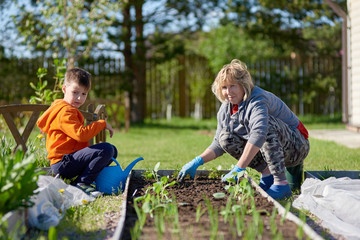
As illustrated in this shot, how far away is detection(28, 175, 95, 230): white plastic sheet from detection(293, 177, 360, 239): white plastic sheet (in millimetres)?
1429

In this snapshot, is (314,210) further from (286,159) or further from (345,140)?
(345,140)

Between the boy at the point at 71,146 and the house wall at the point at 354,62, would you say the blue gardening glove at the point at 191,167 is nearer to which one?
the boy at the point at 71,146

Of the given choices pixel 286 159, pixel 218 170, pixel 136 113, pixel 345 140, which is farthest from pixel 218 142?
pixel 136 113

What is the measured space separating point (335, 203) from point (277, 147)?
0.54 m

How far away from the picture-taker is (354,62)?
8.37 meters

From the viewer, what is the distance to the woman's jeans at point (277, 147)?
2.99m

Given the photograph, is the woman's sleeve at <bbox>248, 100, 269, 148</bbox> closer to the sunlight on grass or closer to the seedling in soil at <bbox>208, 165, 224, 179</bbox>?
the seedling in soil at <bbox>208, 165, 224, 179</bbox>

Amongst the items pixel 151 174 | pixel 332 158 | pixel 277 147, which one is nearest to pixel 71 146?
pixel 151 174

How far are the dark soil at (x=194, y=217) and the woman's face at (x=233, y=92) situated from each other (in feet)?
2.01

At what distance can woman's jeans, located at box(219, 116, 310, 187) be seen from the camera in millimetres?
2994

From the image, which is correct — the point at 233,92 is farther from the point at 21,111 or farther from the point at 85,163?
the point at 21,111

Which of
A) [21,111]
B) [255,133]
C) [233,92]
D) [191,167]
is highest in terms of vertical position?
[233,92]

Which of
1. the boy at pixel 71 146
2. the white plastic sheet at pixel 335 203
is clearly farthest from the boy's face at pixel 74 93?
the white plastic sheet at pixel 335 203

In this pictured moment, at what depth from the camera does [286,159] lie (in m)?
3.21
